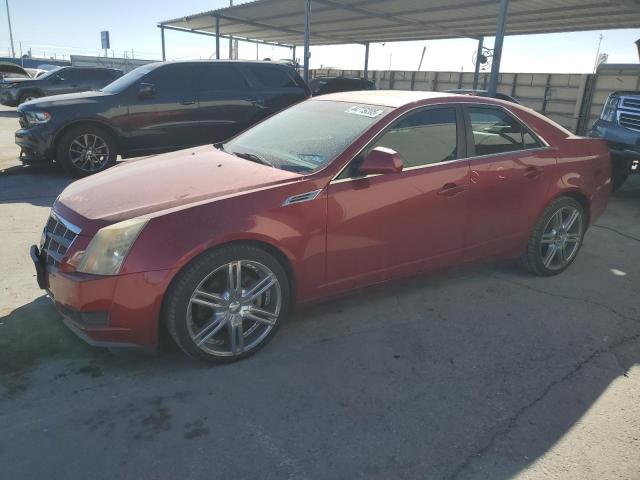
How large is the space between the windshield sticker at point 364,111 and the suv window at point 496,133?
0.83m

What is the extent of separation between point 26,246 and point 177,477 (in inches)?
138

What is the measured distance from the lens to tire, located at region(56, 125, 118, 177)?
7.43m

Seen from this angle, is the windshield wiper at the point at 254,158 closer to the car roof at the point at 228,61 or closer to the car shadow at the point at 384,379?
the car shadow at the point at 384,379

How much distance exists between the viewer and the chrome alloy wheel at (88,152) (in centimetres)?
752

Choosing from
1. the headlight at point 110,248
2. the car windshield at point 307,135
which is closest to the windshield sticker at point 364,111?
the car windshield at point 307,135

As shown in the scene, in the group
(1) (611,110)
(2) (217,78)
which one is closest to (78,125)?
(2) (217,78)

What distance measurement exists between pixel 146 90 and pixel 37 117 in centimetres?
163

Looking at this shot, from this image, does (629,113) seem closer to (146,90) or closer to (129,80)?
(146,90)

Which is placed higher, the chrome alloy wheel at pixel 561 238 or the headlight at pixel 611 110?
the headlight at pixel 611 110

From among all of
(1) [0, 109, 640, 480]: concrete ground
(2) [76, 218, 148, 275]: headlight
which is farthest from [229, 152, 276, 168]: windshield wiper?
(1) [0, 109, 640, 480]: concrete ground

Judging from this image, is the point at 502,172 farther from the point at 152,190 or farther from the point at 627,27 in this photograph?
the point at 627,27

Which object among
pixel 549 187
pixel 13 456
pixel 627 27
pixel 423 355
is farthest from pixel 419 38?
pixel 13 456

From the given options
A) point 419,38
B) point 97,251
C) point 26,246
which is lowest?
point 26,246

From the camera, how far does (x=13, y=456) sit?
2.21 metres
